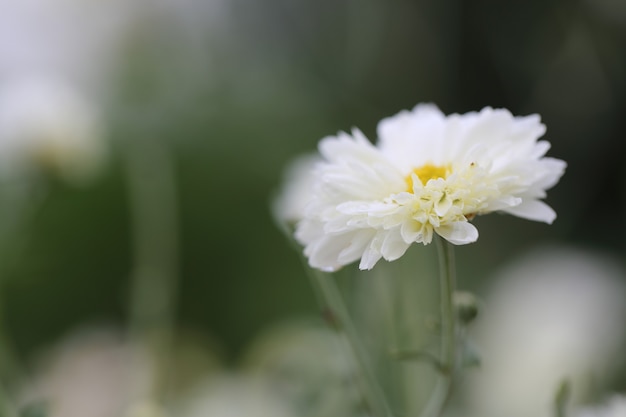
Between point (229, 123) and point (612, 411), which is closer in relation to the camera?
point (612, 411)

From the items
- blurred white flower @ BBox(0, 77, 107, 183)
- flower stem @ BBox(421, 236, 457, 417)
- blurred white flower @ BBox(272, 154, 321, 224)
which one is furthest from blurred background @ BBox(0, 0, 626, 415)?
flower stem @ BBox(421, 236, 457, 417)

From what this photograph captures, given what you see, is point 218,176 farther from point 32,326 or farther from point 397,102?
→ point 397,102

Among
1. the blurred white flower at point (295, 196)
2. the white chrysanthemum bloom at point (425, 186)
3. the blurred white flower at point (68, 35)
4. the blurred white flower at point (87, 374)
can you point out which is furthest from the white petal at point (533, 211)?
the blurred white flower at point (68, 35)

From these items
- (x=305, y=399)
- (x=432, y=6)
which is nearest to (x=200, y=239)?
(x=305, y=399)

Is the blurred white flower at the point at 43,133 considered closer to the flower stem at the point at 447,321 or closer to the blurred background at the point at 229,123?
the blurred background at the point at 229,123

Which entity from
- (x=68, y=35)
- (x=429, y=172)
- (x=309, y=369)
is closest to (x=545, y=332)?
(x=309, y=369)

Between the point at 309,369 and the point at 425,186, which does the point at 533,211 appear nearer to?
the point at 425,186
